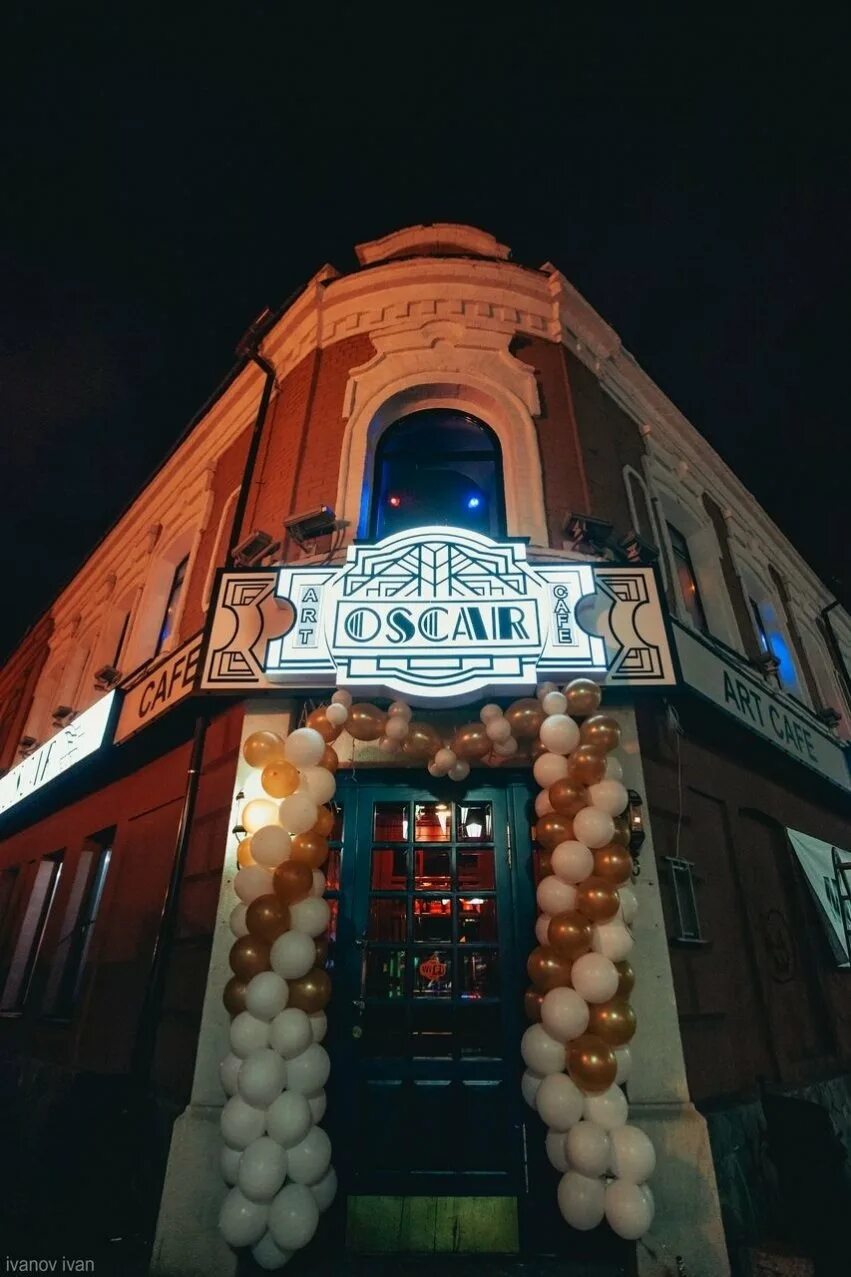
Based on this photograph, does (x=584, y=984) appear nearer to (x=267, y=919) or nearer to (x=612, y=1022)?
(x=612, y=1022)

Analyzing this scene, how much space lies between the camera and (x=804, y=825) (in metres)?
7.09

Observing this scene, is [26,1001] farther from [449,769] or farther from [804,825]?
[804,825]

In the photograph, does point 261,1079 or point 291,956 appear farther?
point 291,956

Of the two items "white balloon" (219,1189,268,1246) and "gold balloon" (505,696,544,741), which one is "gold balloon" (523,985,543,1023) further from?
"white balloon" (219,1189,268,1246)

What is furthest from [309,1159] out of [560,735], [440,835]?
[440,835]

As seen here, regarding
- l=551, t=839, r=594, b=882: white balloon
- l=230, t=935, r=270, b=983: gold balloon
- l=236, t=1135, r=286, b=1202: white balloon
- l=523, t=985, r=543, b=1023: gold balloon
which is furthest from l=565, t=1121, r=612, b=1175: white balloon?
l=230, t=935, r=270, b=983: gold balloon

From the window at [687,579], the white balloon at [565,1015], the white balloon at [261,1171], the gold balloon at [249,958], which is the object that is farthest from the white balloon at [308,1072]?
the window at [687,579]

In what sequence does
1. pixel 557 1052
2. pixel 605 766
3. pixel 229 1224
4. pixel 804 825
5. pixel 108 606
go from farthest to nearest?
pixel 108 606 → pixel 804 825 → pixel 605 766 → pixel 557 1052 → pixel 229 1224

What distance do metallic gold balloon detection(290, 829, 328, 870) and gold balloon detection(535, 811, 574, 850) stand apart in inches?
58.6

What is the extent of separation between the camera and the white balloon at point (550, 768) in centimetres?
405

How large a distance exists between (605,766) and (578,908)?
943 millimetres

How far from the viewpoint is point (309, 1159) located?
10.7 feet

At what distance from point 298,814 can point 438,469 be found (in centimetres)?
466

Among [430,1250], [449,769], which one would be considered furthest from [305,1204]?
[449,769]
